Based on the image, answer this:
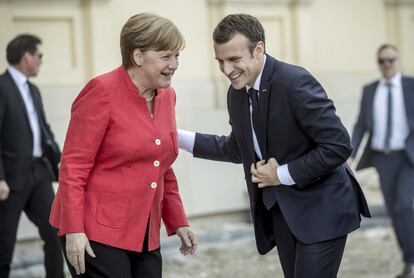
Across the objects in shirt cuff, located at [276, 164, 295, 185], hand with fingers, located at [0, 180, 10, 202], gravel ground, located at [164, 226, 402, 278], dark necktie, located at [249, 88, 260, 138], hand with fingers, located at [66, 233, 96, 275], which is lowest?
gravel ground, located at [164, 226, 402, 278]

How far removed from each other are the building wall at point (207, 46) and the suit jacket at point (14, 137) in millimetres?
1763

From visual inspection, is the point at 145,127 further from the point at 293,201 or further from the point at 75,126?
the point at 293,201

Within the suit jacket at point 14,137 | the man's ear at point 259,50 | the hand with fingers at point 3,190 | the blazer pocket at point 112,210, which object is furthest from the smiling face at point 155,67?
the suit jacket at point 14,137

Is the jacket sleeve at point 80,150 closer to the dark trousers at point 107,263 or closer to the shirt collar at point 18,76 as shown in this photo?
A: the dark trousers at point 107,263

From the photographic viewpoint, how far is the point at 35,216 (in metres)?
7.01

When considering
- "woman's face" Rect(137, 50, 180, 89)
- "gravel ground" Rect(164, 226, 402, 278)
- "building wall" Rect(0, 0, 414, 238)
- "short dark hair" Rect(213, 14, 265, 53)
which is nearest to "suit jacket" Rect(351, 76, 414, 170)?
"gravel ground" Rect(164, 226, 402, 278)

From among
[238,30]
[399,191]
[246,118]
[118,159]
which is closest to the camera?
[118,159]

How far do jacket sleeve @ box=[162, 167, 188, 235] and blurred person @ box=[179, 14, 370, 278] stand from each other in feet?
1.17

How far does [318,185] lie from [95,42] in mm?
5216

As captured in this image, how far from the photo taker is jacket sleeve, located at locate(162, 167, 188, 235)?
4.54 meters

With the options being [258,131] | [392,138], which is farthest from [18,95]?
[392,138]

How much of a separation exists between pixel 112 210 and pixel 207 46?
6248 mm

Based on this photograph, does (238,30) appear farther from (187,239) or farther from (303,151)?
(187,239)

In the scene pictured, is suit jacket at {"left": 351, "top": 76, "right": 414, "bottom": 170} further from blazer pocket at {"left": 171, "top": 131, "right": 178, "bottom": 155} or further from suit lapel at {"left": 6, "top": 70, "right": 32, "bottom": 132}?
blazer pocket at {"left": 171, "top": 131, "right": 178, "bottom": 155}
